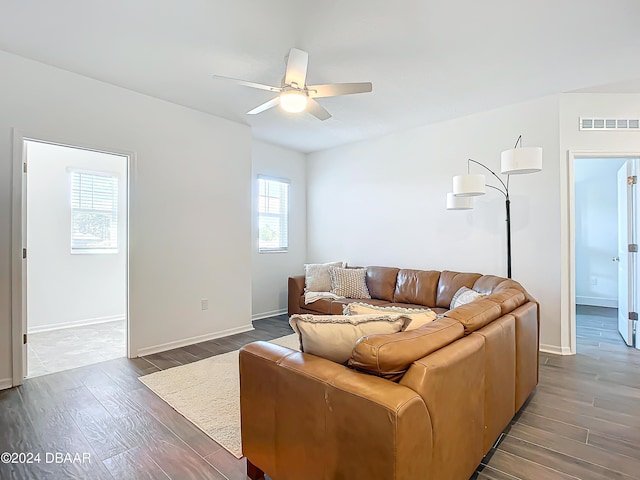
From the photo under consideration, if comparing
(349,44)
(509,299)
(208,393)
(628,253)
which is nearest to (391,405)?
(509,299)

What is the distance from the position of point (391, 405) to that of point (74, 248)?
5442 millimetres

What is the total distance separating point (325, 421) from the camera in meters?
1.29

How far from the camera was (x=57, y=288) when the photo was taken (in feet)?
15.6

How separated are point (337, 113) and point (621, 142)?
3.11 m

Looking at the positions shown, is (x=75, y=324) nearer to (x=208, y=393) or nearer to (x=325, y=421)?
(x=208, y=393)

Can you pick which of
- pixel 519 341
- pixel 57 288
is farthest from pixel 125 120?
pixel 519 341

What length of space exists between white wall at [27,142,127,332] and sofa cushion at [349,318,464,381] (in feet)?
15.2

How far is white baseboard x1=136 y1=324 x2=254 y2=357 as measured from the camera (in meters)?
3.61

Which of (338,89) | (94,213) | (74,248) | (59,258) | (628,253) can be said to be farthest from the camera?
(94,213)

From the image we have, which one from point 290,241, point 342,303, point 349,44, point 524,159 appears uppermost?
point 349,44

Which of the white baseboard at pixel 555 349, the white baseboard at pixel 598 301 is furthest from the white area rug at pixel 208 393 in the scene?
the white baseboard at pixel 598 301

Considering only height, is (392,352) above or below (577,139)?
below

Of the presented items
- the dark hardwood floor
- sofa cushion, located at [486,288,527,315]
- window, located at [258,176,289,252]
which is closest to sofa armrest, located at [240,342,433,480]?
the dark hardwood floor

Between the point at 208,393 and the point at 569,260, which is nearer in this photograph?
the point at 208,393
